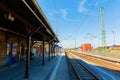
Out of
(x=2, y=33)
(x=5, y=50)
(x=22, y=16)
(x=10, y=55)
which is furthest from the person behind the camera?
(x=10, y=55)

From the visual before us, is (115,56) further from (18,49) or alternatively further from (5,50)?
(5,50)

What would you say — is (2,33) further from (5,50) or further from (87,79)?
(87,79)

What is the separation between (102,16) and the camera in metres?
58.5

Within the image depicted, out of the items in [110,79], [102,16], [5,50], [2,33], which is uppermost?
[102,16]

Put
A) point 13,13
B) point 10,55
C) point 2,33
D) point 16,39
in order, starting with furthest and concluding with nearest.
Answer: point 16,39 → point 10,55 → point 2,33 → point 13,13

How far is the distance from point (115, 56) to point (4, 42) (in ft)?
83.7

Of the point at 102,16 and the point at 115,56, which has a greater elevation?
the point at 102,16

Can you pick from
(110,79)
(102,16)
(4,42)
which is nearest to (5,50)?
(4,42)

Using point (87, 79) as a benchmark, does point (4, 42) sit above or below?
above

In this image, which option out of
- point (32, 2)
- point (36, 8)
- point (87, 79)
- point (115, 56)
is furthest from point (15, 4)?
point (115, 56)

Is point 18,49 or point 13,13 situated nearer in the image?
point 13,13

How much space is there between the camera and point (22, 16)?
11586 mm

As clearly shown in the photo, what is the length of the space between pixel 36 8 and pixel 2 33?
10882 millimetres

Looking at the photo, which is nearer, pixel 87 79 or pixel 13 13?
pixel 13 13
